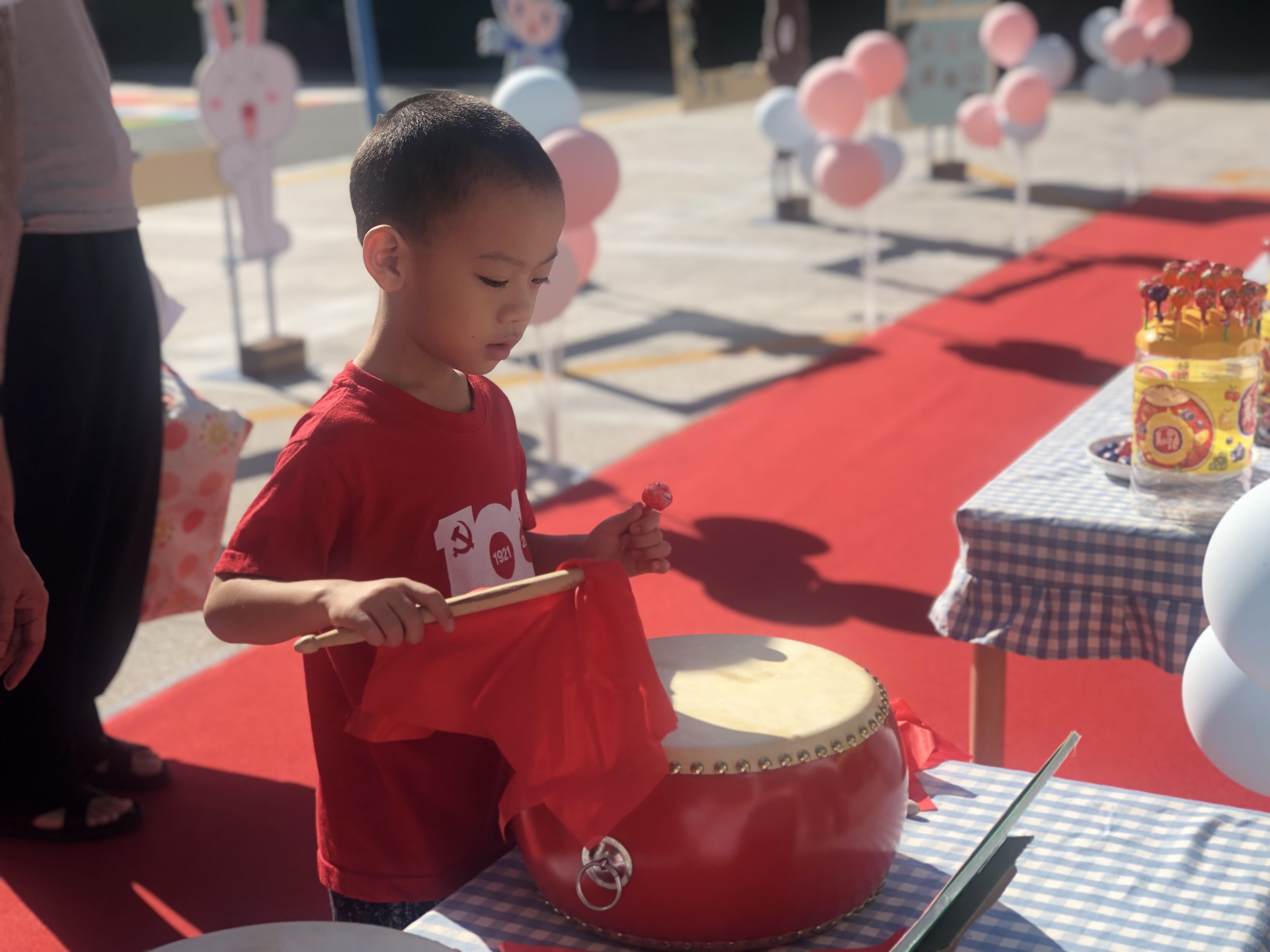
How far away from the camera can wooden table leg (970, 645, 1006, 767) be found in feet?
8.89

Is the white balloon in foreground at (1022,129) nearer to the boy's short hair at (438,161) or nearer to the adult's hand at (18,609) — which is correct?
the boy's short hair at (438,161)

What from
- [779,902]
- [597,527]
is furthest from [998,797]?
[597,527]

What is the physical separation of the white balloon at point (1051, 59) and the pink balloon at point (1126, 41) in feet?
1.27

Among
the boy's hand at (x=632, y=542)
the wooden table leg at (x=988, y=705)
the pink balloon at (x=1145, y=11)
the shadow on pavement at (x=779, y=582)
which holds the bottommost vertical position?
the shadow on pavement at (x=779, y=582)

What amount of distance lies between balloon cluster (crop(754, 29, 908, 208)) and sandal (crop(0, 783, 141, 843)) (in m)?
5.42

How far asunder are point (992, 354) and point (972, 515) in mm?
4771

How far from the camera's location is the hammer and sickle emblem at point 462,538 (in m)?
1.72

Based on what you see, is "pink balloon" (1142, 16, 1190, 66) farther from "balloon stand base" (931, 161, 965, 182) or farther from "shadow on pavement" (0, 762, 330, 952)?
"shadow on pavement" (0, 762, 330, 952)

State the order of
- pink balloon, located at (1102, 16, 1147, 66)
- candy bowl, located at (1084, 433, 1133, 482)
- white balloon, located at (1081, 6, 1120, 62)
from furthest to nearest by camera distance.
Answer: white balloon, located at (1081, 6, 1120, 62) < pink balloon, located at (1102, 16, 1147, 66) < candy bowl, located at (1084, 433, 1133, 482)

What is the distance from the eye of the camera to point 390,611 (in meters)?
1.41

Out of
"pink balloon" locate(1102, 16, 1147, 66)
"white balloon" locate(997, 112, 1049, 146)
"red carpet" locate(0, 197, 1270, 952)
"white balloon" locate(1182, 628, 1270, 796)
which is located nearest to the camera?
"white balloon" locate(1182, 628, 1270, 796)

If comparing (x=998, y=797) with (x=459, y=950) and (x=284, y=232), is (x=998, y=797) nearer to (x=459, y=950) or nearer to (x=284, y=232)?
(x=459, y=950)

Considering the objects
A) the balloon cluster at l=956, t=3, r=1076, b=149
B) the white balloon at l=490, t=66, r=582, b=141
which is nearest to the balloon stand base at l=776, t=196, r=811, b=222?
the balloon cluster at l=956, t=3, r=1076, b=149

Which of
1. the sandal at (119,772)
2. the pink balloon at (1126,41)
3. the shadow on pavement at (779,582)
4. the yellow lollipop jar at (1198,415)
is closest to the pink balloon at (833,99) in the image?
the shadow on pavement at (779,582)
